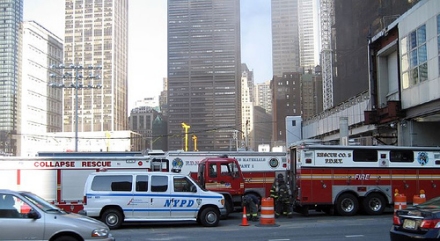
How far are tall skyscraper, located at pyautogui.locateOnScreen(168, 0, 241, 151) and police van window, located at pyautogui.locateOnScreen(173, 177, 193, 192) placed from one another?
13048 centimetres

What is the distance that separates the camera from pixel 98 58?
10188cm

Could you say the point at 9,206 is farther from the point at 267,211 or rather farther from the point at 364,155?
the point at 364,155

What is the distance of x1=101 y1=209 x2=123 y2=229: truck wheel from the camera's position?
15344 mm

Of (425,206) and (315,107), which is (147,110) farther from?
(425,206)

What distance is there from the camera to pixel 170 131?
146 metres

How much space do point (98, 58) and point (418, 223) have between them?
99087mm

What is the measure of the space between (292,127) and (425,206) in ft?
166

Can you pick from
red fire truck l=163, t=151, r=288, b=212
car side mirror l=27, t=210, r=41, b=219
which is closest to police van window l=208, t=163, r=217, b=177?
red fire truck l=163, t=151, r=288, b=212

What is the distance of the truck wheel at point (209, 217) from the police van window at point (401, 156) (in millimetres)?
8453

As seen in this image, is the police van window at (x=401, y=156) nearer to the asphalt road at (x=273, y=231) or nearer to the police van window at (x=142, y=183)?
the asphalt road at (x=273, y=231)

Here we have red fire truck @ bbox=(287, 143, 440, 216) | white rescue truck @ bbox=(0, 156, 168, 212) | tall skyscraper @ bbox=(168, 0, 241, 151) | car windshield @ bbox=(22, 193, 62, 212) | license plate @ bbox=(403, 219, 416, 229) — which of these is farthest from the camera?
tall skyscraper @ bbox=(168, 0, 241, 151)

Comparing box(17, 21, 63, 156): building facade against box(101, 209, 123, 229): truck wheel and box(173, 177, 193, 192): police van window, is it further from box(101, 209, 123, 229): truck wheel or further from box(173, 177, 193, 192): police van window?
box(173, 177, 193, 192): police van window

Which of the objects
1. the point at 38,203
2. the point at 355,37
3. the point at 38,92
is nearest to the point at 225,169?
the point at 38,203

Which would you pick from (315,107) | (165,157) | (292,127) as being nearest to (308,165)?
(165,157)
